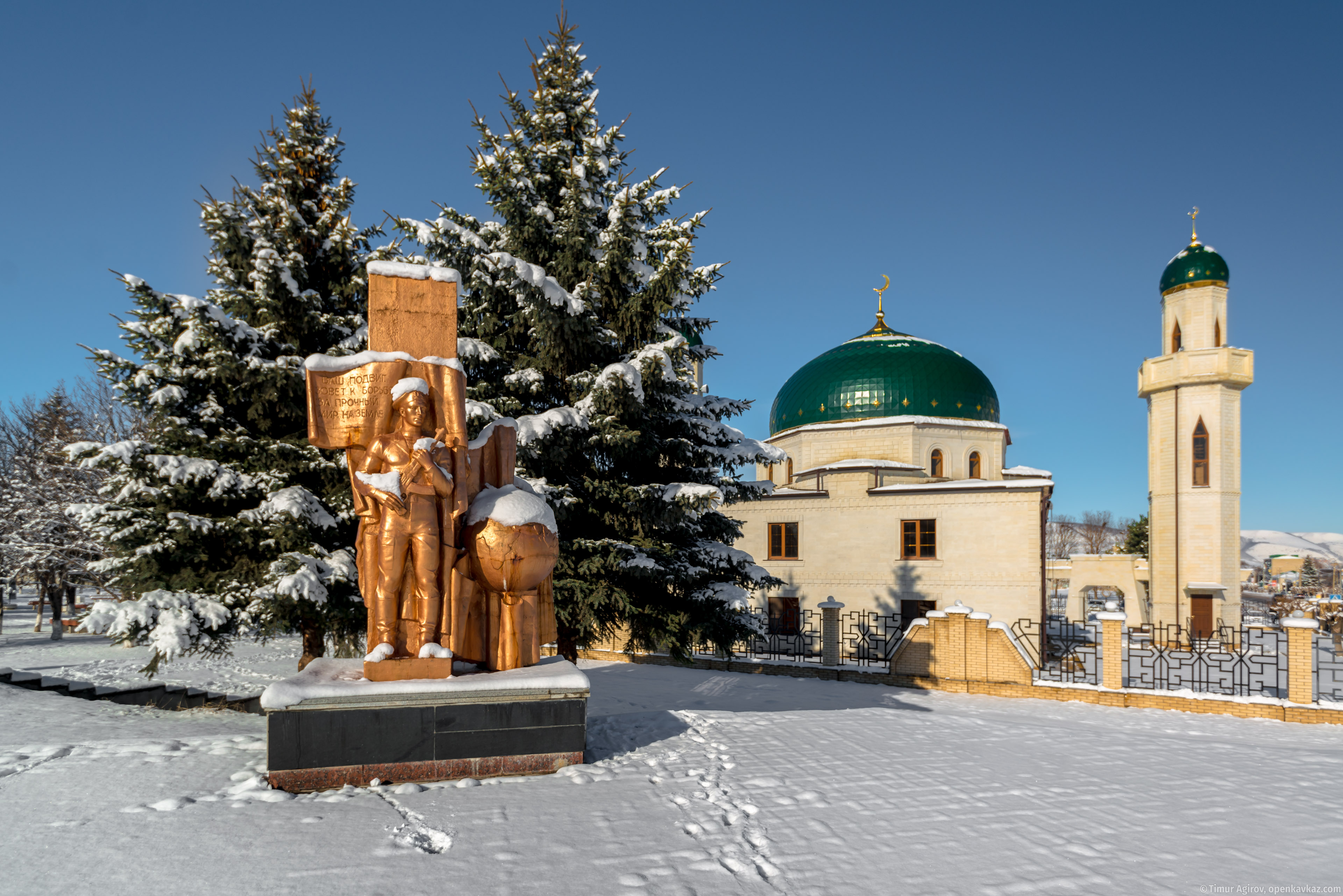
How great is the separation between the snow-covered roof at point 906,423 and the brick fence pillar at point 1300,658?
1508cm

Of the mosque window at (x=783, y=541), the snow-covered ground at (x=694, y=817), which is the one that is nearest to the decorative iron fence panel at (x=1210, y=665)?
the snow-covered ground at (x=694, y=817)

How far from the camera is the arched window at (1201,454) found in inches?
999

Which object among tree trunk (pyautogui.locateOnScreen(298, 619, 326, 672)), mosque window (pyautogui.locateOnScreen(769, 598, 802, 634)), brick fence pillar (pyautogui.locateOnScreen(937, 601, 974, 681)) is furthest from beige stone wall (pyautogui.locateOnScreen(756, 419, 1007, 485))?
tree trunk (pyautogui.locateOnScreen(298, 619, 326, 672))

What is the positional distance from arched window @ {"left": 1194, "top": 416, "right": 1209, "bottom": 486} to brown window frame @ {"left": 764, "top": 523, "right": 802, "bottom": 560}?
14113 mm

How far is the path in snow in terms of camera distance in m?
3.88

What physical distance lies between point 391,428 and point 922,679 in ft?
34.7

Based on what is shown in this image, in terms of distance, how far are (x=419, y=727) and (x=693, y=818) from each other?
211 cm

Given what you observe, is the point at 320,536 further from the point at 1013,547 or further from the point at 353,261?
the point at 1013,547

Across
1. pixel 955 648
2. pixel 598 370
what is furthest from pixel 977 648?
pixel 598 370

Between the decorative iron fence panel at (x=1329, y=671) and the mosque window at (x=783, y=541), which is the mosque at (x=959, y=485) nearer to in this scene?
the mosque window at (x=783, y=541)

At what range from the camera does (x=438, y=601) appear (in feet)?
19.2

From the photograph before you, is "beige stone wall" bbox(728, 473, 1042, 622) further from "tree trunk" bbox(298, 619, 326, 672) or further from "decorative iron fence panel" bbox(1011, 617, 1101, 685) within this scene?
"tree trunk" bbox(298, 619, 326, 672)

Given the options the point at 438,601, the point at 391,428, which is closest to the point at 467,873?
the point at 438,601

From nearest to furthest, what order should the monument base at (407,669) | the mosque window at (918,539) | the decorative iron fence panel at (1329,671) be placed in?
1. the monument base at (407,669)
2. the decorative iron fence panel at (1329,671)
3. the mosque window at (918,539)
